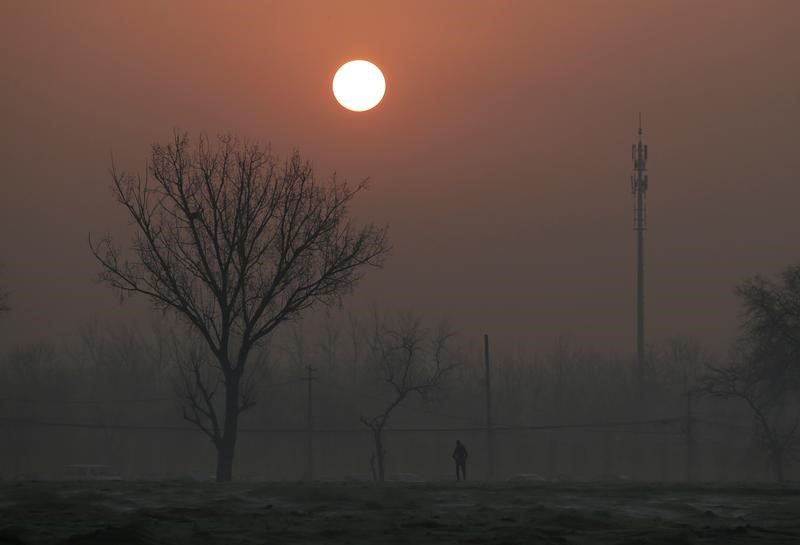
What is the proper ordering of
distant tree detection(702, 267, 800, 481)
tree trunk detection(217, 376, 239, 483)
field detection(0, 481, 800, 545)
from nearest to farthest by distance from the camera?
field detection(0, 481, 800, 545)
tree trunk detection(217, 376, 239, 483)
distant tree detection(702, 267, 800, 481)

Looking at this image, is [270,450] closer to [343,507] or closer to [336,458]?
[336,458]

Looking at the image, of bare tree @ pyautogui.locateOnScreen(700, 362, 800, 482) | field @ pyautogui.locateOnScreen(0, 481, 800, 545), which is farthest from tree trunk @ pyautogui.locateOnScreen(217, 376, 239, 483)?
bare tree @ pyautogui.locateOnScreen(700, 362, 800, 482)

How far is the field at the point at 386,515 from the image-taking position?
656 inches

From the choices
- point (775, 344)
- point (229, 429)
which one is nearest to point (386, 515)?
point (229, 429)

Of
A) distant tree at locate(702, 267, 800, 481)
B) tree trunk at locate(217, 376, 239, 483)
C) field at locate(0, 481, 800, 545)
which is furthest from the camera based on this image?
distant tree at locate(702, 267, 800, 481)

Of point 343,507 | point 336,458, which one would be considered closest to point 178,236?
point 343,507

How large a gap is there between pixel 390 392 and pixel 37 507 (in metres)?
116

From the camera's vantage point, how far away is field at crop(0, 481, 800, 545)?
54.7ft

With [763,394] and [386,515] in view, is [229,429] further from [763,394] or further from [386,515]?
[763,394]

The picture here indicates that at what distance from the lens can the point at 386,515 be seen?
19.7 m

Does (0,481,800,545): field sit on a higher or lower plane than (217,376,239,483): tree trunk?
lower

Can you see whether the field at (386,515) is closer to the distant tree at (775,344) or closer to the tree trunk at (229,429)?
the tree trunk at (229,429)

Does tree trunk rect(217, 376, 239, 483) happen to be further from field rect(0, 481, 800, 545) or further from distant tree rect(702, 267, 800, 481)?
distant tree rect(702, 267, 800, 481)

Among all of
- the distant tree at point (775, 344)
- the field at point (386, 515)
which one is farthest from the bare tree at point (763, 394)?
the field at point (386, 515)
